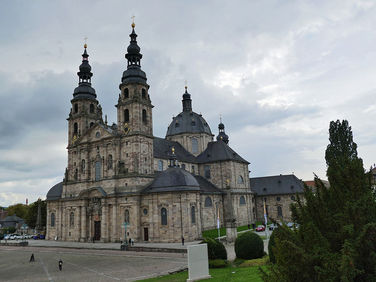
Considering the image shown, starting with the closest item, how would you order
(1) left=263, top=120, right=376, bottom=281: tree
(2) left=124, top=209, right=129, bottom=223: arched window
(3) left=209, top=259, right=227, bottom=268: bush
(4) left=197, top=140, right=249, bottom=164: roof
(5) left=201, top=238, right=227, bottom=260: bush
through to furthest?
(1) left=263, top=120, right=376, bottom=281: tree
(3) left=209, top=259, right=227, bottom=268: bush
(5) left=201, top=238, right=227, bottom=260: bush
(2) left=124, top=209, right=129, bottom=223: arched window
(4) left=197, top=140, right=249, bottom=164: roof

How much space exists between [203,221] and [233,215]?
9.07m

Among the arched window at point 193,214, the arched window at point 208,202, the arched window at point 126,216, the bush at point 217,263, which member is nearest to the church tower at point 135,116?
the arched window at point 126,216

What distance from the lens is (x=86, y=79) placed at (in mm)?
62031

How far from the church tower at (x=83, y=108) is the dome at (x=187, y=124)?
59.9 feet

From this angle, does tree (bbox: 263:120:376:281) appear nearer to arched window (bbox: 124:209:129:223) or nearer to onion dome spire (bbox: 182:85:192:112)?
arched window (bbox: 124:209:129:223)

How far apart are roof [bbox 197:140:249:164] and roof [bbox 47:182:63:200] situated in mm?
28651

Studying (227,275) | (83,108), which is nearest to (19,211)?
(83,108)

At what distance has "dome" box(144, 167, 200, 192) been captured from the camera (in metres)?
45.7

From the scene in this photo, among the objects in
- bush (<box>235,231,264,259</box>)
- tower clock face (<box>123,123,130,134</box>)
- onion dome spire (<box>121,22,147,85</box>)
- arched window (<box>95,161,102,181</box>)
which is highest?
onion dome spire (<box>121,22,147,85</box>)

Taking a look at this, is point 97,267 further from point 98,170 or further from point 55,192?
point 55,192

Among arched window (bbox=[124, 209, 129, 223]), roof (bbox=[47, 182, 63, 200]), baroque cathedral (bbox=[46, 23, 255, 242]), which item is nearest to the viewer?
baroque cathedral (bbox=[46, 23, 255, 242])

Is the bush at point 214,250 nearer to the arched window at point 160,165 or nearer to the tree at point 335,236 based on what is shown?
the tree at point 335,236

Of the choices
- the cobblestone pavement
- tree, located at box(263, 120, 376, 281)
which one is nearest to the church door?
the cobblestone pavement

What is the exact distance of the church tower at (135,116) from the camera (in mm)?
49594
